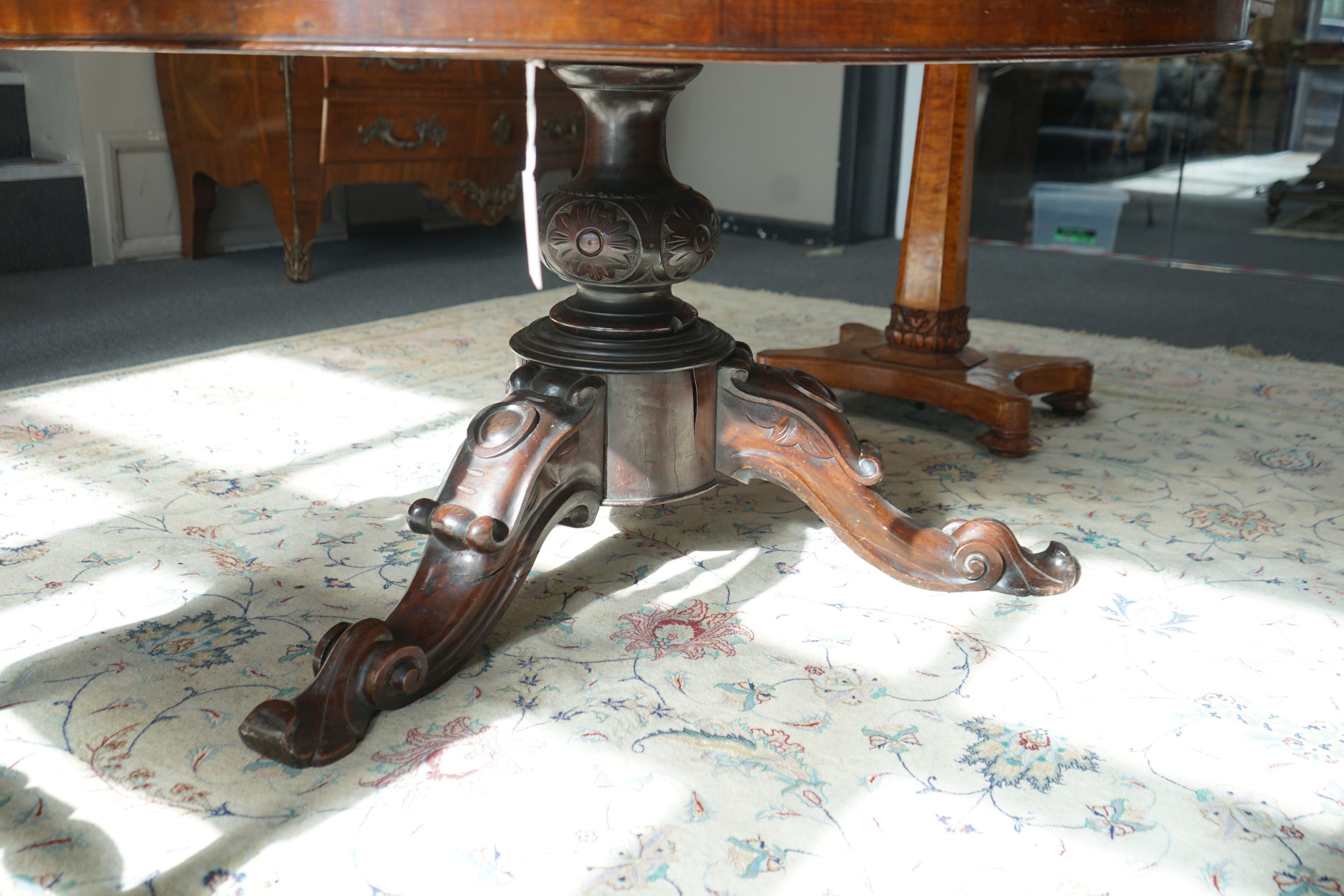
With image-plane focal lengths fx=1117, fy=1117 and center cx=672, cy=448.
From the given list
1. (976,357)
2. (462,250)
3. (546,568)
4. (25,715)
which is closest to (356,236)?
(462,250)

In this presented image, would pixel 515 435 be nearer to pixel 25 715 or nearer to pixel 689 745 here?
pixel 689 745

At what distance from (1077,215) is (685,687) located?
114 inches

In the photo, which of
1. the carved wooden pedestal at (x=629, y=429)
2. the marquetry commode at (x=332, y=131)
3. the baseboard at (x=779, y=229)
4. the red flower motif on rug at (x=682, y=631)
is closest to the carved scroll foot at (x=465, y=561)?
the carved wooden pedestal at (x=629, y=429)

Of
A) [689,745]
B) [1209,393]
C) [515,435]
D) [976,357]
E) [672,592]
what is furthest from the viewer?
[1209,393]

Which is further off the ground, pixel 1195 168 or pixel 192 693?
pixel 1195 168

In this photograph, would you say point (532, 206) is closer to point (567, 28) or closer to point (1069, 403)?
point (567, 28)

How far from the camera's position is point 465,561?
0.90 meters

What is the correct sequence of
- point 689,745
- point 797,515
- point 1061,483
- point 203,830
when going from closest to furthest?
point 203,830
point 689,745
point 797,515
point 1061,483

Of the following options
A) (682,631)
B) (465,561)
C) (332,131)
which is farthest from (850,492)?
(332,131)

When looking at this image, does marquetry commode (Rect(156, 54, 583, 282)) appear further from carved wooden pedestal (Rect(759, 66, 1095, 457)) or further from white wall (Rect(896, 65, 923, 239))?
carved wooden pedestal (Rect(759, 66, 1095, 457))

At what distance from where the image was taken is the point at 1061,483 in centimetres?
142

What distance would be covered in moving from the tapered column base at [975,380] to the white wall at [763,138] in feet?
5.91

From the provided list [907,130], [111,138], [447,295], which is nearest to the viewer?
[447,295]

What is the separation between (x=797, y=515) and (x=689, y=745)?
509mm
